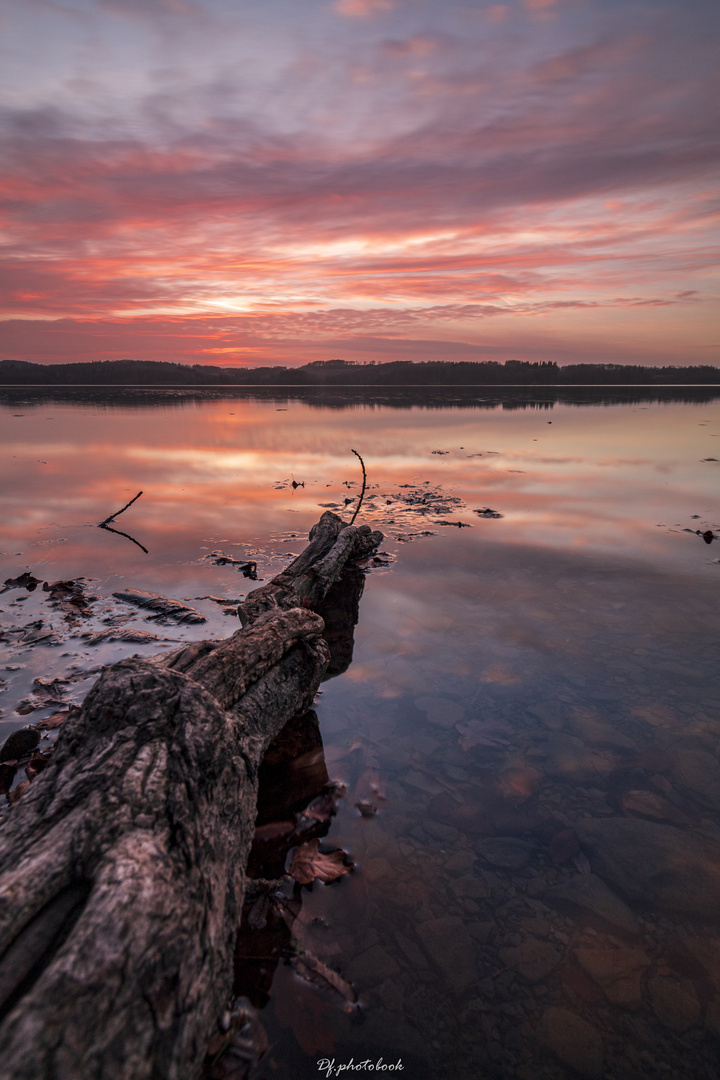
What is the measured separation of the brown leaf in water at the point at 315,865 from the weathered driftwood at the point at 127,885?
0.62 metres

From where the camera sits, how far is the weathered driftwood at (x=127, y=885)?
1681 millimetres

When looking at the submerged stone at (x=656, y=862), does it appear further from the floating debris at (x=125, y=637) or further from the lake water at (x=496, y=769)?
the floating debris at (x=125, y=637)

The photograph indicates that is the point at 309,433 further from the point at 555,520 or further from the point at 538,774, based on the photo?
the point at 538,774

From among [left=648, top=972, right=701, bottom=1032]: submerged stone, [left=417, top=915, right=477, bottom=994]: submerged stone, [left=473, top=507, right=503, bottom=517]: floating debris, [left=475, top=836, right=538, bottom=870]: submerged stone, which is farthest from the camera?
[left=473, top=507, right=503, bottom=517]: floating debris

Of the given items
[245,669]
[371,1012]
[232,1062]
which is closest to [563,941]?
[371,1012]

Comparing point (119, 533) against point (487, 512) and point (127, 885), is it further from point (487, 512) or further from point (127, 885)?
point (127, 885)

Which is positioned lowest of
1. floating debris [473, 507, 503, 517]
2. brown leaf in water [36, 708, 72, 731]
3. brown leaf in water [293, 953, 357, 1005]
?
brown leaf in water [293, 953, 357, 1005]

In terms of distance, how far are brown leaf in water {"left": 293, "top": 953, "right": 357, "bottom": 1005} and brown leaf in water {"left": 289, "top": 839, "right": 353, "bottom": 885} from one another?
483 millimetres

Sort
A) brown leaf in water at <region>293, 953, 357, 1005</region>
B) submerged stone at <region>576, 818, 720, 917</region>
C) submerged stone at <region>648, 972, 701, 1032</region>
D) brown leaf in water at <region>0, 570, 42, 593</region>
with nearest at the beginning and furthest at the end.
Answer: submerged stone at <region>648, 972, 701, 1032</region> < brown leaf in water at <region>293, 953, 357, 1005</region> < submerged stone at <region>576, 818, 720, 917</region> < brown leaf in water at <region>0, 570, 42, 593</region>

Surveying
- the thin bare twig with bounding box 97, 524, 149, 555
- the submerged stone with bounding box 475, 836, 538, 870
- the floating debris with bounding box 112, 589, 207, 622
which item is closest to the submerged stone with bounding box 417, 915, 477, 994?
the submerged stone with bounding box 475, 836, 538, 870
